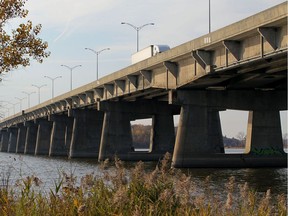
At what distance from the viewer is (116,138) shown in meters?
69.8

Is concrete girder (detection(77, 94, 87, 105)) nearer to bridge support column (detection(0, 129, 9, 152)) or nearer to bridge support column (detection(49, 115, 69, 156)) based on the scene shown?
bridge support column (detection(49, 115, 69, 156))

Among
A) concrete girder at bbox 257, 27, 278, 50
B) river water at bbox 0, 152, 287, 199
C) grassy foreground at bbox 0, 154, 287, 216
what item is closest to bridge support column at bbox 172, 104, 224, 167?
river water at bbox 0, 152, 287, 199

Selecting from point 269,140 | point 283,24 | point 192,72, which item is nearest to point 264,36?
point 283,24

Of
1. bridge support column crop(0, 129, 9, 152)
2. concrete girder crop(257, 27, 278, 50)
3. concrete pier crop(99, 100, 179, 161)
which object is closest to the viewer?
concrete girder crop(257, 27, 278, 50)

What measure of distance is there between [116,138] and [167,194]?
2439 inches

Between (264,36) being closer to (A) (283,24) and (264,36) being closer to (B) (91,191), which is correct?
(A) (283,24)

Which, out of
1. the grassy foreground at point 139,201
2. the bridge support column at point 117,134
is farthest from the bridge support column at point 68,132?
the grassy foreground at point 139,201

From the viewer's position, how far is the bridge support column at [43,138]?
375 feet

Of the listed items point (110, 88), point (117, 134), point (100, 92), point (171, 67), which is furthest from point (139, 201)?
point (100, 92)

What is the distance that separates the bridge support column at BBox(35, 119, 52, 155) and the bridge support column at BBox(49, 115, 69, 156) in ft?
36.5

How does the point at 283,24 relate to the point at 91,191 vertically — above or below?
above

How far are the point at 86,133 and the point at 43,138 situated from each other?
34.6 meters

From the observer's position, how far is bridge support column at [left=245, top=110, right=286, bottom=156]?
52.2m

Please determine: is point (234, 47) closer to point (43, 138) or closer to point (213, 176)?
point (213, 176)
